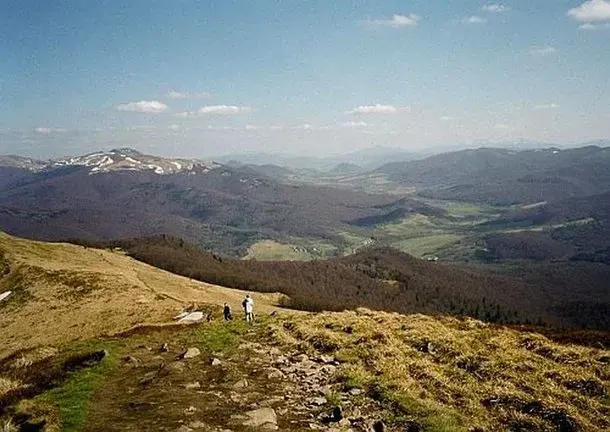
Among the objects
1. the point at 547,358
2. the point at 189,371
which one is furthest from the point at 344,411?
the point at 547,358

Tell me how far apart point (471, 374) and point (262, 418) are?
1110 centimetres

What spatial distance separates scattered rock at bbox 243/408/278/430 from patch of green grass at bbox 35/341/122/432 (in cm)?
677

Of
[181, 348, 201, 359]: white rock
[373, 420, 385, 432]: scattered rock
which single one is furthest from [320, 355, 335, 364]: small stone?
[373, 420, 385, 432]: scattered rock

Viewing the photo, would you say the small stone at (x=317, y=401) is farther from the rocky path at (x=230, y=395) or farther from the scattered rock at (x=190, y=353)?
the scattered rock at (x=190, y=353)

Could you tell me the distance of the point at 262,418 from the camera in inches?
819

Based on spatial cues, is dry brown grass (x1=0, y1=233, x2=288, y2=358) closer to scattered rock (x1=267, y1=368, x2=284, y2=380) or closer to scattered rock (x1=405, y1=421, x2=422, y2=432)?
scattered rock (x1=267, y1=368, x2=284, y2=380)

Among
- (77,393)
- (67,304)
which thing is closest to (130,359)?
(77,393)

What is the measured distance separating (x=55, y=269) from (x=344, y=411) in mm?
78688

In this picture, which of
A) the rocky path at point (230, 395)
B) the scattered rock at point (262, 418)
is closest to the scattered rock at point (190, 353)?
the rocky path at point (230, 395)

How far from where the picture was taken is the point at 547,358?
28609 millimetres

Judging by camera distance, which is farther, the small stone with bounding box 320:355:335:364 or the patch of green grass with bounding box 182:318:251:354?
the patch of green grass with bounding box 182:318:251:354

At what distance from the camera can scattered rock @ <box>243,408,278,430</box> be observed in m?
20.2

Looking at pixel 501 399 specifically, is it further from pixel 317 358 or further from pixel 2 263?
pixel 2 263

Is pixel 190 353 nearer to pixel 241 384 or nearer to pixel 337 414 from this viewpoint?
pixel 241 384
